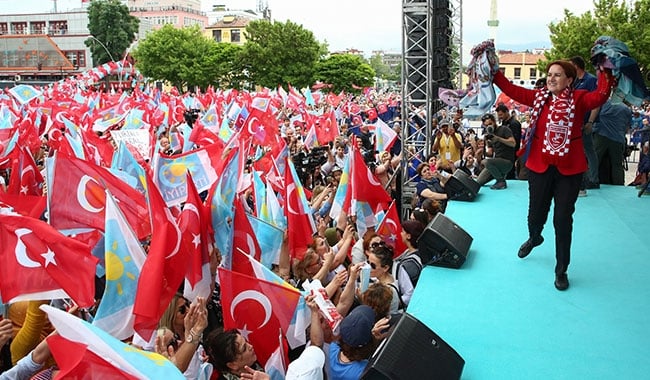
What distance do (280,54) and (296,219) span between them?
4406cm

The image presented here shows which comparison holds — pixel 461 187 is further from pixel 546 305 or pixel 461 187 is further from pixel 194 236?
pixel 194 236

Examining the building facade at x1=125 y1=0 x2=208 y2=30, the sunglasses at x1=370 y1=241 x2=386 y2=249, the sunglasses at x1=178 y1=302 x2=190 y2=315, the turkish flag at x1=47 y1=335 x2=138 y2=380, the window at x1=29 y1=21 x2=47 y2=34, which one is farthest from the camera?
the building facade at x1=125 y1=0 x2=208 y2=30

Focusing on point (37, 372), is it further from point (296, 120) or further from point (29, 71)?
point (29, 71)

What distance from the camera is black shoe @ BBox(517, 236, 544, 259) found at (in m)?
5.14

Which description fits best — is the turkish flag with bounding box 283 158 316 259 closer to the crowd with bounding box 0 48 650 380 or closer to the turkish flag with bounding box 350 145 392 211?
the crowd with bounding box 0 48 650 380

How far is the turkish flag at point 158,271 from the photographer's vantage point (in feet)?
12.8

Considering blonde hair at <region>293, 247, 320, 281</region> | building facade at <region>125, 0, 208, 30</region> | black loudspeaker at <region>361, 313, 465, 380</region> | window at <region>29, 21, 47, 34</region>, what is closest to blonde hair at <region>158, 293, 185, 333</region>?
blonde hair at <region>293, 247, 320, 281</region>

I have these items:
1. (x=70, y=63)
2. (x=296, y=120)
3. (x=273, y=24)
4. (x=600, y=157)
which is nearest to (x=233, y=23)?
(x=70, y=63)

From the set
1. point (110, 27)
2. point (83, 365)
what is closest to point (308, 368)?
point (83, 365)

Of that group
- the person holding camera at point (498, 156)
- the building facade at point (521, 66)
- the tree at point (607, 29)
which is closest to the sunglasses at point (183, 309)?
the person holding camera at point (498, 156)

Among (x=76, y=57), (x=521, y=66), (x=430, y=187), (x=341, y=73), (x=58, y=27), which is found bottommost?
(x=430, y=187)

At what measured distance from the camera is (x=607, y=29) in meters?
29.0

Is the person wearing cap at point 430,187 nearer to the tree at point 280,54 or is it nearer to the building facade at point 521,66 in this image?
the tree at point 280,54

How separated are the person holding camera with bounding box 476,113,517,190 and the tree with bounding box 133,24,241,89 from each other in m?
43.5
